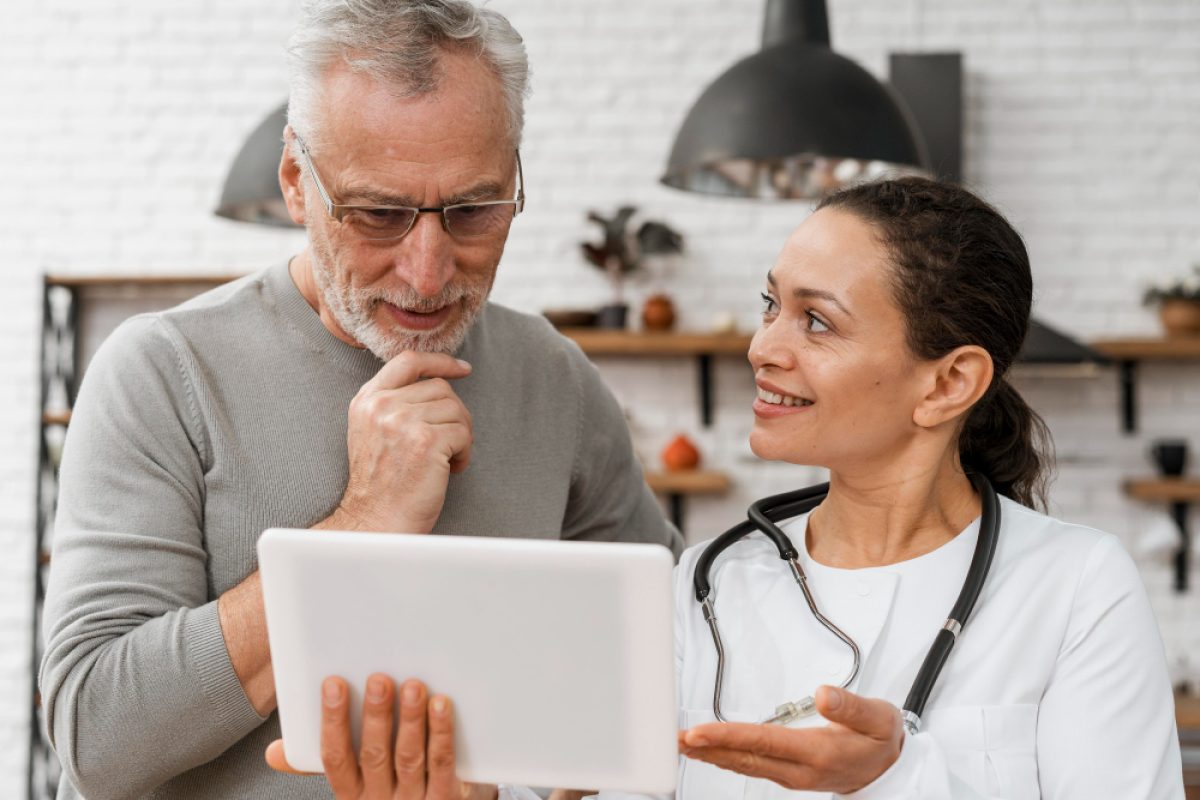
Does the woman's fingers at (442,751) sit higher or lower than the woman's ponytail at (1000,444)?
lower

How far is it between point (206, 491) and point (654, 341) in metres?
2.97

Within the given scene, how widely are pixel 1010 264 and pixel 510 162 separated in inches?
24.2

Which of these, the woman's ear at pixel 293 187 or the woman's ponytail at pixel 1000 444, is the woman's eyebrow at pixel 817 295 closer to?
the woman's ponytail at pixel 1000 444

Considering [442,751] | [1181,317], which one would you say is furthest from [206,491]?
[1181,317]

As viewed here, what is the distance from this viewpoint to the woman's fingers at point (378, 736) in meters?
1.05

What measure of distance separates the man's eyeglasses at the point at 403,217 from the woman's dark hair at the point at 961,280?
0.41 m

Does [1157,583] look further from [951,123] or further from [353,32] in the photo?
[353,32]

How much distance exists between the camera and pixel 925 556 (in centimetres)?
144

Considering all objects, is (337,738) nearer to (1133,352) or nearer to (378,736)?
(378,736)

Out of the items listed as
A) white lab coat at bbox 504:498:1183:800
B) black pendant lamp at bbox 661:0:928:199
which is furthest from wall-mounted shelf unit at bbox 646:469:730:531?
white lab coat at bbox 504:498:1183:800

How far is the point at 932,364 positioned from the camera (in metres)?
1.45

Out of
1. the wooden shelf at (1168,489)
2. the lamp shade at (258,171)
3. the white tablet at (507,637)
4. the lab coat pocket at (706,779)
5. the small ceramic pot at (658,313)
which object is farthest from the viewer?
the small ceramic pot at (658,313)

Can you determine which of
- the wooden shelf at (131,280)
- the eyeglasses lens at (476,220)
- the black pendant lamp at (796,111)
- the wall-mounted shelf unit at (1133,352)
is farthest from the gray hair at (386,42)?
the wall-mounted shelf unit at (1133,352)

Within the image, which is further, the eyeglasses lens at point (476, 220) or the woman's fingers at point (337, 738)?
the eyeglasses lens at point (476, 220)
